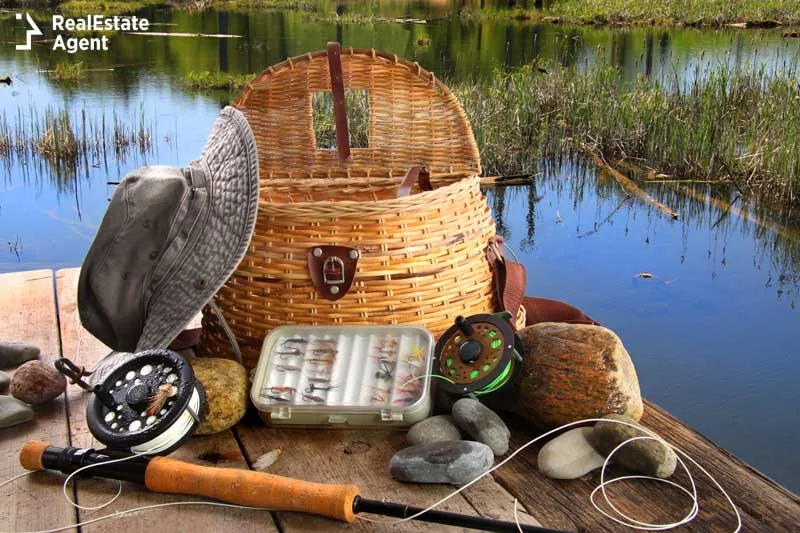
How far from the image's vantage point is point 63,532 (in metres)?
1.66

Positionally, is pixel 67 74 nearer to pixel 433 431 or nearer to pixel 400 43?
pixel 400 43

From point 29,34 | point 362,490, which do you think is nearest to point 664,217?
point 362,490

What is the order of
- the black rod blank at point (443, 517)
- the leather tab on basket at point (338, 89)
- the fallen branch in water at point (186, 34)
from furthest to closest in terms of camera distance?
the fallen branch in water at point (186, 34)
the leather tab on basket at point (338, 89)
the black rod blank at point (443, 517)

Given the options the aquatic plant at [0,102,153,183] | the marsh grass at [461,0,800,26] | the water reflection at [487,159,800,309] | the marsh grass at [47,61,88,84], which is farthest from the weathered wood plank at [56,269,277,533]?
the marsh grass at [461,0,800,26]

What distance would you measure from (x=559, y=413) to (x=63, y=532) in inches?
40.0

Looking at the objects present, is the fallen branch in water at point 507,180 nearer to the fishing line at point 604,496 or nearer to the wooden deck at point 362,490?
the wooden deck at point 362,490

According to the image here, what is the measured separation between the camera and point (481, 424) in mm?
1877

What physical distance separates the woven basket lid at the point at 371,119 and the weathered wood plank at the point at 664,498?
1.13 meters

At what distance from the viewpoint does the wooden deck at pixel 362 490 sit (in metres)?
1.67

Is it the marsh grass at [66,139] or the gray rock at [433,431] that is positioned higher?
the marsh grass at [66,139]

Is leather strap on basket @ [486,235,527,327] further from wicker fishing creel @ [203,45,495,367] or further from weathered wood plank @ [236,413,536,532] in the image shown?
weathered wood plank @ [236,413,536,532]

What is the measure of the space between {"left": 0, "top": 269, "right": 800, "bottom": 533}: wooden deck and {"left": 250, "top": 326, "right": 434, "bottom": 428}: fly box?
68mm

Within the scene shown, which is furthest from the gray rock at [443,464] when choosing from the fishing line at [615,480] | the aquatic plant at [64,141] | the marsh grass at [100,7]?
the marsh grass at [100,7]

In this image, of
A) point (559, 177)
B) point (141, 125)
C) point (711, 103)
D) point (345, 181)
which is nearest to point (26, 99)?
point (141, 125)
